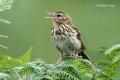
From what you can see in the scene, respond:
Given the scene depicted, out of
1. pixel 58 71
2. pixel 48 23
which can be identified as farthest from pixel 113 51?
pixel 48 23

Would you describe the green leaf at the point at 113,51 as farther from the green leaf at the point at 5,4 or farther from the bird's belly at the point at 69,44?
the bird's belly at the point at 69,44

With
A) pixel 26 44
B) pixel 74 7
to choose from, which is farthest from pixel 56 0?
pixel 26 44

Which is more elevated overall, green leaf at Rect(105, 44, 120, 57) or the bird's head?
green leaf at Rect(105, 44, 120, 57)

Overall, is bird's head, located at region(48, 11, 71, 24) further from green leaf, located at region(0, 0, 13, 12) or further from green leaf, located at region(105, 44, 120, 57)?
green leaf, located at region(0, 0, 13, 12)

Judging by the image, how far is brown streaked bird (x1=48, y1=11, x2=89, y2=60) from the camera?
683cm

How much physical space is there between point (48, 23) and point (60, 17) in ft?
18.5

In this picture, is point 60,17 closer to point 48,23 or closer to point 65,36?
point 65,36

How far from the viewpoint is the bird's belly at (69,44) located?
6816mm

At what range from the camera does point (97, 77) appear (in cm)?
423

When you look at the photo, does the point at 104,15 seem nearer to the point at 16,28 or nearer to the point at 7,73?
the point at 16,28

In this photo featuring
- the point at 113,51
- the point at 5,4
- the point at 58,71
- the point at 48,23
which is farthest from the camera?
the point at 48,23

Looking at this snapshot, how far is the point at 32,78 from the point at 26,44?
7.16 m

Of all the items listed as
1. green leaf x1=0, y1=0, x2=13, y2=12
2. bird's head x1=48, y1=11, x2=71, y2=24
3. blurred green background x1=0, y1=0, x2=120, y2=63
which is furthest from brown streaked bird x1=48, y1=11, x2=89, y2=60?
blurred green background x1=0, y1=0, x2=120, y2=63

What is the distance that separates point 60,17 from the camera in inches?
274
